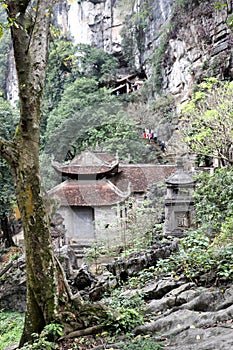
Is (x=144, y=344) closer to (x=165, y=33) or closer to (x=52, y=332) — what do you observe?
(x=52, y=332)

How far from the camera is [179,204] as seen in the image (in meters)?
8.10

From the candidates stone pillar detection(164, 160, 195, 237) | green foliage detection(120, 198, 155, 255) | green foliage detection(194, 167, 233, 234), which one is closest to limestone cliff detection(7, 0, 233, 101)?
green foliage detection(194, 167, 233, 234)

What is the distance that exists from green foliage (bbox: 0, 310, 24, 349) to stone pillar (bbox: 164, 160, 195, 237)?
3.69 m

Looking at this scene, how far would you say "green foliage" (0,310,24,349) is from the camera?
529 cm

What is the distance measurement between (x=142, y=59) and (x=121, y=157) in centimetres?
1646

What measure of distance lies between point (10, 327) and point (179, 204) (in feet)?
14.7

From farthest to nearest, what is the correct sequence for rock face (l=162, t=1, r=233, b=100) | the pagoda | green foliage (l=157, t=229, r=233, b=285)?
rock face (l=162, t=1, r=233, b=100) → the pagoda → green foliage (l=157, t=229, r=233, b=285)

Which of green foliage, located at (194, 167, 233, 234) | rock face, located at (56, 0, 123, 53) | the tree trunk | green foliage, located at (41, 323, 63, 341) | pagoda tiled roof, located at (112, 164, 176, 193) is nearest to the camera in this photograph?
green foliage, located at (41, 323, 63, 341)

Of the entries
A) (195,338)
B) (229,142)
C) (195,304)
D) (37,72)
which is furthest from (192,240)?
(229,142)

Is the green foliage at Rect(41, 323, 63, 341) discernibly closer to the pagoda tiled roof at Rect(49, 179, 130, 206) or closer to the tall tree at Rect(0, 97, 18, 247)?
the pagoda tiled roof at Rect(49, 179, 130, 206)

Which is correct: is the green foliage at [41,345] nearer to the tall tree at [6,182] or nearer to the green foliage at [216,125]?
the green foliage at [216,125]

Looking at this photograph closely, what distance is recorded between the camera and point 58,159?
68.7 feet

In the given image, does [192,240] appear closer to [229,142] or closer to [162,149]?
[229,142]

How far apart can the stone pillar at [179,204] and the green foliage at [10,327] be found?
3693mm
